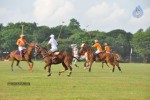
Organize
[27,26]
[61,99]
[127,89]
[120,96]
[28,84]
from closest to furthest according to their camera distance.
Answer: [61,99] < [120,96] < [127,89] < [28,84] < [27,26]

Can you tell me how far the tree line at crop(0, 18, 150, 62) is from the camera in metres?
97.4

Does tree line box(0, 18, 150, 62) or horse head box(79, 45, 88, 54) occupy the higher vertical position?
tree line box(0, 18, 150, 62)

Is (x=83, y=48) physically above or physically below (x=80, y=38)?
below

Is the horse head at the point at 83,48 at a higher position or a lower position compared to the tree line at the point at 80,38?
lower

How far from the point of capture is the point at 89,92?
1780cm

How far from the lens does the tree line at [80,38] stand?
320 ft

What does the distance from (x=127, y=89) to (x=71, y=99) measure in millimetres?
4203

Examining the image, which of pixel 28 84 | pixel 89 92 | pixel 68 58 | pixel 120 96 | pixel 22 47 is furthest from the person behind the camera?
pixel 22 47

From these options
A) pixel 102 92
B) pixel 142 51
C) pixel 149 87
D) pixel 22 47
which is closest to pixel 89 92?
pixel 102 92

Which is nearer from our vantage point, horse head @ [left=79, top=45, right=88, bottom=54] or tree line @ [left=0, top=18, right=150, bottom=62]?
horse head @ [left=79, top=45, right=88, bottom=54]

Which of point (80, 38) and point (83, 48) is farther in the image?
point (80, 38)

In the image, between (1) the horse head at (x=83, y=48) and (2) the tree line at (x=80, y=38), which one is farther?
(2) the tree line at (x=80, y=38)

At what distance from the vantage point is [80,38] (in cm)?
10356

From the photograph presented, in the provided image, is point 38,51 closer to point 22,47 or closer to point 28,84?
point 22,47
